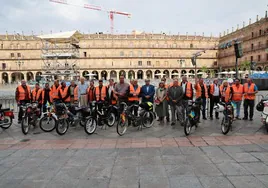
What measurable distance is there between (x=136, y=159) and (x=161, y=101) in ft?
10.9

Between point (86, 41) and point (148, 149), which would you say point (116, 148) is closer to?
point (148, 149)

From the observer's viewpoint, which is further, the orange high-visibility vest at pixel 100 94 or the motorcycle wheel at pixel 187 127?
the orange high-visibility vest at pixel 100 94

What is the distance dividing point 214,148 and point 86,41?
161 feet

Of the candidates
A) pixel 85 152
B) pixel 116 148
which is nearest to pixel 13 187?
pixel 85 152

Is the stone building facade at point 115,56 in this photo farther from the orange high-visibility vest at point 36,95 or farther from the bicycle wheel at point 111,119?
the bicycle wheel at point 111,119

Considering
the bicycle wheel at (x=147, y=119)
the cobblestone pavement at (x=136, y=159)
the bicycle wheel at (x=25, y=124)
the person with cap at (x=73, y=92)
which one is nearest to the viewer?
the cobblestone pavement at (x=136, y=159)

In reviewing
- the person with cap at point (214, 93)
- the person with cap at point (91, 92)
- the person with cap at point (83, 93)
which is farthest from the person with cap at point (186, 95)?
the person with cap at point (83, 93)

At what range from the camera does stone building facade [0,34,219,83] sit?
4884cm

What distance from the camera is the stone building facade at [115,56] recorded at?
48844 mm

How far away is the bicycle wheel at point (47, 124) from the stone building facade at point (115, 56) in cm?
4337

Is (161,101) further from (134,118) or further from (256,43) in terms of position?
(256,43)

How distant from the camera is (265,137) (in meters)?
5.09

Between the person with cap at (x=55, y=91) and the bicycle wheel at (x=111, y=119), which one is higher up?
the person with cap at (x=55, y=91)

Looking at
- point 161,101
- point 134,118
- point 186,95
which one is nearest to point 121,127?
point 134,118
